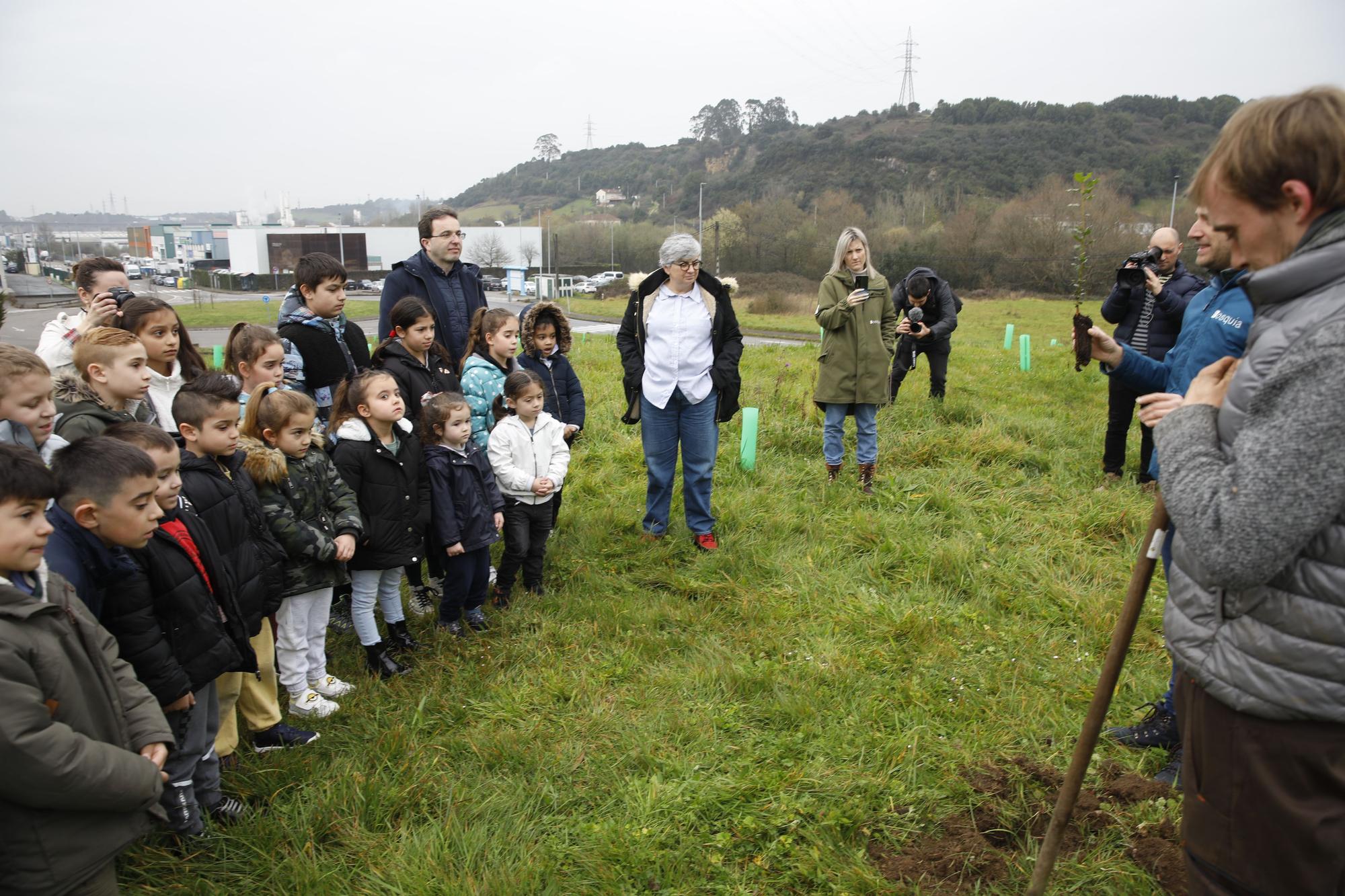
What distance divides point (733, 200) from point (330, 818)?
83413 millimetres

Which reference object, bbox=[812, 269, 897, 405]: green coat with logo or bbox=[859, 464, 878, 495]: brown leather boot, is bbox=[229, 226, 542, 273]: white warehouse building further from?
bbox=[859, 464, 878, 495]: brown leather boot

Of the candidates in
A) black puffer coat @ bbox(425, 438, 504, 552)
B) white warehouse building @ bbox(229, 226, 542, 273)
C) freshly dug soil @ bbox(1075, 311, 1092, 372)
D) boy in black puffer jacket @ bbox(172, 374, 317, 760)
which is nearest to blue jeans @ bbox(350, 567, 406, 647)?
black puffer coat @ bbox(425, 438, 504, 552)

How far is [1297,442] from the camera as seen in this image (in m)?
1.47

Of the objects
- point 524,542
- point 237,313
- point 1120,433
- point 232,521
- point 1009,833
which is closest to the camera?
point 1009,833

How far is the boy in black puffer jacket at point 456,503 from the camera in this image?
176 inches

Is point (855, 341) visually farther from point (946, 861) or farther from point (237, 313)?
point (237, 313)

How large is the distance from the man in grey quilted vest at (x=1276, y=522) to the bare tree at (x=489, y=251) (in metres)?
79.4

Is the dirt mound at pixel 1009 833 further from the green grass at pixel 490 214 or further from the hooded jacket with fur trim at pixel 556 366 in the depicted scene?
the green grass at pixel 490 214

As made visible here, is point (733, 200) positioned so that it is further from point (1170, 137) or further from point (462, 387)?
point (462, 387)

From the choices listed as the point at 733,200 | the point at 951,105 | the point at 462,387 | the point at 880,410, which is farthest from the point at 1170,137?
the point at 462,387

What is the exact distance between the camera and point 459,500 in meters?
4.54

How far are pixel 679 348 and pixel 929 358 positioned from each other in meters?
5.12

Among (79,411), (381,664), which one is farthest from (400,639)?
(79,411)

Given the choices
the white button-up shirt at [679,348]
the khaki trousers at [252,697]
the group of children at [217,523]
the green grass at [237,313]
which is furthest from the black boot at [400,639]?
the green grass at [237,313]
